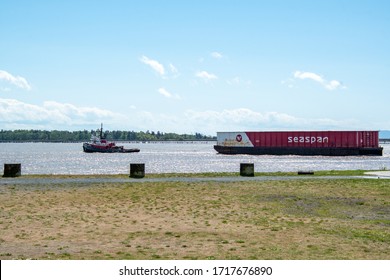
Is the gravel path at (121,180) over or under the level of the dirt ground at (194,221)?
over

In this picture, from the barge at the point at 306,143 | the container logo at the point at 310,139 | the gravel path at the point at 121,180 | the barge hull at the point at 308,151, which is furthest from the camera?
the container logo at the point at 310,139

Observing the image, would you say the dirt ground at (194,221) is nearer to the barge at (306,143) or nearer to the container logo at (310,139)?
the barge at (306,143)

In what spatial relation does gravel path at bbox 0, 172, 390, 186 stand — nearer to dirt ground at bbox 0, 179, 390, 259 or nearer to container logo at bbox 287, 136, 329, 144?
dirt ground at bbox 0, 179, 390, 259

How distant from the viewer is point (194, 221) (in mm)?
15578

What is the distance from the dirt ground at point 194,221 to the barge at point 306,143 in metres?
90.6

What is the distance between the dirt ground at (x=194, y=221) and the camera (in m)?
11.3

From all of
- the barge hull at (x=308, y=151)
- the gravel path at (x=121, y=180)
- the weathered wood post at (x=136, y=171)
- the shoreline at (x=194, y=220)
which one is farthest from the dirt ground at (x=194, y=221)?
the barge hull at (x=308, y=151)

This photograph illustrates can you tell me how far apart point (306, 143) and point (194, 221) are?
104616 mm

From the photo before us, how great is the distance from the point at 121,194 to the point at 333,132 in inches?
3892

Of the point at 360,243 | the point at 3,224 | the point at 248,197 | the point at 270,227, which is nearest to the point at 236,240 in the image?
the point at 270,227

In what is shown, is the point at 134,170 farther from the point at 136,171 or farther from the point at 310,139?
the point at 310,139

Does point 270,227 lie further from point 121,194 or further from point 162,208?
point 121,194

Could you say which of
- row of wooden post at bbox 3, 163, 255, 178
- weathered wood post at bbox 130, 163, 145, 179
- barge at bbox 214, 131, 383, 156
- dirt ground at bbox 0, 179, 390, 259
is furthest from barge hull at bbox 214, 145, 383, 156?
dirt ground at bbox 0, 179, 390, 259

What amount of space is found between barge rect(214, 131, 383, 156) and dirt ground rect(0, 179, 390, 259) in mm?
90624
